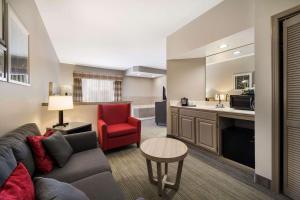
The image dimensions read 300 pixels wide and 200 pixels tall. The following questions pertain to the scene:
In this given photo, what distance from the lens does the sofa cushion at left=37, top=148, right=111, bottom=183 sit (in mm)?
1243

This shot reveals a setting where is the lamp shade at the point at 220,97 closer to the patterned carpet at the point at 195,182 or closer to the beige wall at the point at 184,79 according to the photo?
the beige wall at the point at 184,79

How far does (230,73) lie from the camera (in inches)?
112

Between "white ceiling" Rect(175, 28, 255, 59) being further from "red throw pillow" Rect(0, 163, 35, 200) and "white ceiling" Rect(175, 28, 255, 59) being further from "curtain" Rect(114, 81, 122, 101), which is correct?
"curtain" Rect(114, 81, 122, 101)

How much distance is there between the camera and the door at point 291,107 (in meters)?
1.43

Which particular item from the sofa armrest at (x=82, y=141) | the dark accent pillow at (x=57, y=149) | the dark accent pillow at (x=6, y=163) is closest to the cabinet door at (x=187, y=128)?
the sofa armrest at (x=82, y=141)

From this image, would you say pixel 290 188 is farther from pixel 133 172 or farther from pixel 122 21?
pixel 122 21

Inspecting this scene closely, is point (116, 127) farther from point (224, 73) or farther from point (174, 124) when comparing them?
point (224, 73)

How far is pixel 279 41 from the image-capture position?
1.55 metres

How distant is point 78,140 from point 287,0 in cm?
284

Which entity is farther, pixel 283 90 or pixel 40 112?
pixel 40 112

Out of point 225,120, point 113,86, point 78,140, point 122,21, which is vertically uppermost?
point 122,21

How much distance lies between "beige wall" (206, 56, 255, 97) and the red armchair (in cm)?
186

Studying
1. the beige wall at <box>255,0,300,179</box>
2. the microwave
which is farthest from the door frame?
the microwave

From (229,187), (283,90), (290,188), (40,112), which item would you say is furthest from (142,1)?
(290,188)
